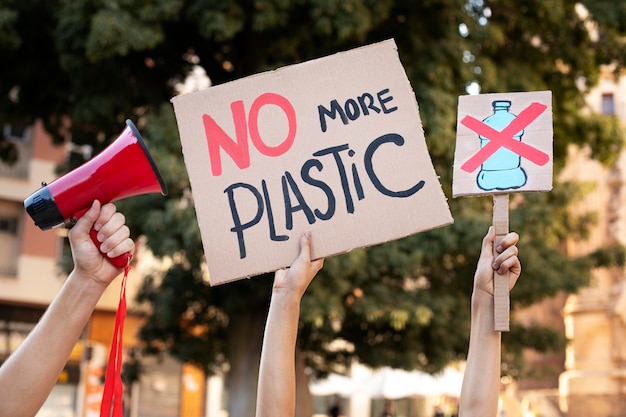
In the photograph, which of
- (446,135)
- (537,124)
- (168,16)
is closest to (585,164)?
(446,135)

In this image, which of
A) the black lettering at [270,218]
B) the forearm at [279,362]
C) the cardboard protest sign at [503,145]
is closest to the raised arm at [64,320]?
the forearm at [279,362]

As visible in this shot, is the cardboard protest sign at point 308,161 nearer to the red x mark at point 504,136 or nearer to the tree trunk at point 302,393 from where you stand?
the red x mark at point 504,136

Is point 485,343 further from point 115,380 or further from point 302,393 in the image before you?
point 302,393

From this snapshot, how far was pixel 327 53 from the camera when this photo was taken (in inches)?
423

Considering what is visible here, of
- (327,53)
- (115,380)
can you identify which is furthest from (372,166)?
(327,53)

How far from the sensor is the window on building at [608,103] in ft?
76.7

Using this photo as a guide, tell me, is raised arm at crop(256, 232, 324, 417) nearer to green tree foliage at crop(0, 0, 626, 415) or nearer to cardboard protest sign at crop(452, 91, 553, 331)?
cardboard protest sign at crop(452, 91, 553, 331)

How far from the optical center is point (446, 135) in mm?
9867

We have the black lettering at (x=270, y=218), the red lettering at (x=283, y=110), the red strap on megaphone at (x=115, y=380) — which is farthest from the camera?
the red lettering at (x=283, y=110)

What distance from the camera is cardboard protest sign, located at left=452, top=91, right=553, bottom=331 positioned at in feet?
9.53

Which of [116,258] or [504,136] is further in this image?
[504,136]

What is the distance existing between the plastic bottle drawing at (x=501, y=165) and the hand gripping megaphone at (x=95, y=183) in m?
1.20

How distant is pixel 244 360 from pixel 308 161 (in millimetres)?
9275

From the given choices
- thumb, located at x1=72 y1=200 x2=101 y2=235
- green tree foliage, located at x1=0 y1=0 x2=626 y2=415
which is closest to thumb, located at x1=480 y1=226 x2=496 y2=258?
thumb, located at x1=72 y1=200 x2=101 y2=235
